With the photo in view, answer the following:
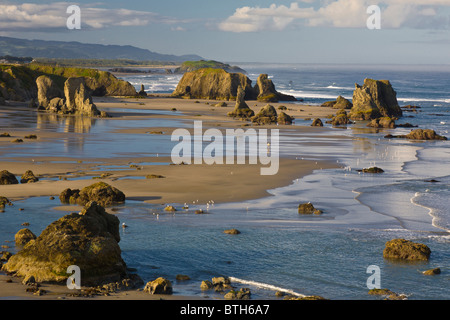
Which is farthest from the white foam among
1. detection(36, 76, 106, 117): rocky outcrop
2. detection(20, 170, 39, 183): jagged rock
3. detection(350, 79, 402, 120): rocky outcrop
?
detection(350, 79, 402, 120): rocky outcrop

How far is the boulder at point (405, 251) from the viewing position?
70.5 ft

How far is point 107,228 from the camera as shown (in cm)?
2089

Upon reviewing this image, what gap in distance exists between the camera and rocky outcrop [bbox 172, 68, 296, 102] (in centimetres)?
13275

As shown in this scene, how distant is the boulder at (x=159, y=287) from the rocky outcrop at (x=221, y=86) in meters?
113

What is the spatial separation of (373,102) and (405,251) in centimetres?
7487

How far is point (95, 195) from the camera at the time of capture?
1130 inches

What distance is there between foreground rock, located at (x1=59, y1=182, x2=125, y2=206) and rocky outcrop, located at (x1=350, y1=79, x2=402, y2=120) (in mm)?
65112

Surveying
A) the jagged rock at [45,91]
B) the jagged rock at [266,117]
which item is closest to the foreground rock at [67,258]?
the jagged rock at [266,117]

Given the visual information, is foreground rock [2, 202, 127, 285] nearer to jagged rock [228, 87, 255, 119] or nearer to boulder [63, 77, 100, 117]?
boulder [63, 77, 100, 117]

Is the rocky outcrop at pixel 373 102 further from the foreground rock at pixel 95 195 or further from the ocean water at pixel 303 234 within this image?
the foreground rock at pixel 95 195

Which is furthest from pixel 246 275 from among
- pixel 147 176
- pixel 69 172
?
pixel 69 172

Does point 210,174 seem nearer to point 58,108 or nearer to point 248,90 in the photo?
point 58,108

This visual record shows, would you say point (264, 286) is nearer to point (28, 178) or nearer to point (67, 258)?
point (67, 258)

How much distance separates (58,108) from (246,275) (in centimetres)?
7023
